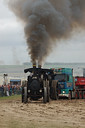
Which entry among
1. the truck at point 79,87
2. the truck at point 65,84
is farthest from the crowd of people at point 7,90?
the truck at point 65,84

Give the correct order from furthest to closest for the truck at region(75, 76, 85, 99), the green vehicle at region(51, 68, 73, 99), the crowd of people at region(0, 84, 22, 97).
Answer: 1. the crowd of people at region(0, 84, 22, 97)
2. the truck at region(75, 76, 85, 99)
3. the green vehicle at region(51, 68, 73, 99)

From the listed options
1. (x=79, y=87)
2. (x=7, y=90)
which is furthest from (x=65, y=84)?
(x=7, y=90)

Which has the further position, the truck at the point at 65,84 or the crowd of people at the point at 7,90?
the crowd of people at the point at 7,90

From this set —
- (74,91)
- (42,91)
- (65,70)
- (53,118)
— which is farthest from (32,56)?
(53,118)

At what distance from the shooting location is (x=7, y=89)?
3712 centimetres

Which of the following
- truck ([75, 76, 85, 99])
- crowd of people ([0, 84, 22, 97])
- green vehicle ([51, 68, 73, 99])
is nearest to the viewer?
green vehicle ([51, 68, 73, 99])

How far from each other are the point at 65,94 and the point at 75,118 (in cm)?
1418

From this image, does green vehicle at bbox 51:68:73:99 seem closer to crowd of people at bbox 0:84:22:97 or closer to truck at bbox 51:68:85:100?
truck at bbox 51:68:85:100

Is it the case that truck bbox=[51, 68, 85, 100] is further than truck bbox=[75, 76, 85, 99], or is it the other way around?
truck bbox=[75, 76, 85, 99]

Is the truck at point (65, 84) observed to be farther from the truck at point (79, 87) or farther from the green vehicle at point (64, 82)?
the truck at point (79, 87)

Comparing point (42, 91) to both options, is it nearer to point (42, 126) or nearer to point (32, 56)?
point (32, 56)

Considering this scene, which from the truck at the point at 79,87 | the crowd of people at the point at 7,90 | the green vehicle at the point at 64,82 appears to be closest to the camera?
the green vehicle at the point at 64,82

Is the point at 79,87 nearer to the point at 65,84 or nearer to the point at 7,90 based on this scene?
the point at 65,84

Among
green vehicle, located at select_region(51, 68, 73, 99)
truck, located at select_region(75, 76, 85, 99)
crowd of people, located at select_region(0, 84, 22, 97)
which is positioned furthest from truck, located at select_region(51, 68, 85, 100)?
crowd of people, located at select_region(0, 84, 22, 97)
